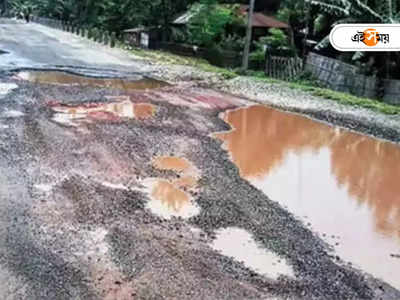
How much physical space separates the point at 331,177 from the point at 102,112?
5293 mm

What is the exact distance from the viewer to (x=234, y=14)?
77.6 ft

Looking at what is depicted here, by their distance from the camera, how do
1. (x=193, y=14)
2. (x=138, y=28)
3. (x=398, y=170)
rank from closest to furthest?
(x=398, y=170) → (x=193, y=14) → (x=138, y=28)

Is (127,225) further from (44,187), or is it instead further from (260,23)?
(260,23)

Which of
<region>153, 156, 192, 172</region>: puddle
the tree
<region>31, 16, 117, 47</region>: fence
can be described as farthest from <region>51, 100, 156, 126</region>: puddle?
<region>31, 16, 117, 47</region>: fence

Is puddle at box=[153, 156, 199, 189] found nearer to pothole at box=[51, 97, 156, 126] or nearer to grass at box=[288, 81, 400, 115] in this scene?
pothole at box=[51, 97, 156, 126]

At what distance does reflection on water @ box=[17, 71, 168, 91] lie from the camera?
48.8 ft

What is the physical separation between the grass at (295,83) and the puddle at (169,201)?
841 cm

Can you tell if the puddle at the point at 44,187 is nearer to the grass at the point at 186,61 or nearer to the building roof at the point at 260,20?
the grass at the point at 186,61

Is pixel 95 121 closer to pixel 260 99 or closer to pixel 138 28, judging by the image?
pixel 260 99

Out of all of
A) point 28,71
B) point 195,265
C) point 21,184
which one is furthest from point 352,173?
point 28,71

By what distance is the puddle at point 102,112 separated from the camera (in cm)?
1074

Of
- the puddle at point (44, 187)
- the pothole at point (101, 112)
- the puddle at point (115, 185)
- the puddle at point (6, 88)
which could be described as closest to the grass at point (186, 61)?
the pothole at point (101, 112)

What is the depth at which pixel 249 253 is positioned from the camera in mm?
5590

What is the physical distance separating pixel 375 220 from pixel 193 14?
17.0m
